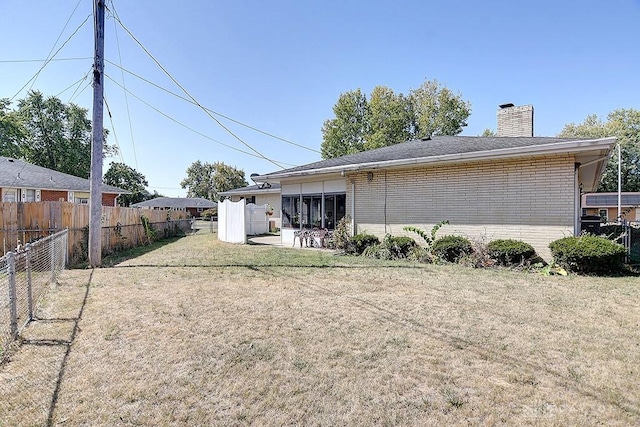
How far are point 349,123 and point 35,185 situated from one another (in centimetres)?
2688

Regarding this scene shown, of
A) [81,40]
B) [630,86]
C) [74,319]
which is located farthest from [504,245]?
[630,86]

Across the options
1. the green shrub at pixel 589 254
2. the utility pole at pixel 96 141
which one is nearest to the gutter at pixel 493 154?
the green shrub at pixel 589 254

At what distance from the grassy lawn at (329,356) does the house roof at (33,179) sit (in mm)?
16247

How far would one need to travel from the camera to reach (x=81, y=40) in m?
10.3

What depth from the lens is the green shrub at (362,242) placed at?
36.3ft

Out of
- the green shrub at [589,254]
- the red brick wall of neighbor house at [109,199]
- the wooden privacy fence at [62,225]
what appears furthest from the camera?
the red brick wall of neighbor house at [109,199]

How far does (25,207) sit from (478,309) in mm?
11148

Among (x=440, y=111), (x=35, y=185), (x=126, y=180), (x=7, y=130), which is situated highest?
(x=440, y=111)

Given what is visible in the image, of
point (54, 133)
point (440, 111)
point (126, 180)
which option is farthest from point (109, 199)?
point (126, 180)

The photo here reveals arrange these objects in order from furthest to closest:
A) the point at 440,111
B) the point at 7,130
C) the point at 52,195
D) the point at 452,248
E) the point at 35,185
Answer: the point at 440,111 < the point at 7,130 < the point at 52,195 < the point at 35,185 < the point at 452,248

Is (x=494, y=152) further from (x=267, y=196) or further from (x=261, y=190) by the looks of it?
(x=267, y=196)

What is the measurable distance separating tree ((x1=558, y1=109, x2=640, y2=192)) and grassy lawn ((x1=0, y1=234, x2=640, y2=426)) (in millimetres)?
39716

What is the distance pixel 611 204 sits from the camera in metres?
34.1

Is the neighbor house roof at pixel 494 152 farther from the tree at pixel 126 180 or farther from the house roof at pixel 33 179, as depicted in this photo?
the tree at pixel 126 180
